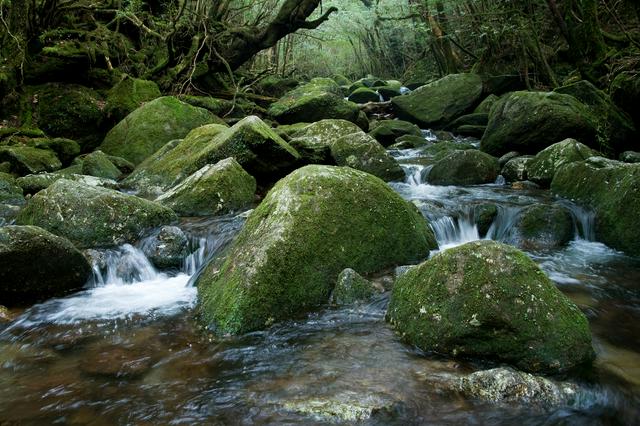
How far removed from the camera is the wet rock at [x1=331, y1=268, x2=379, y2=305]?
462 centimetres

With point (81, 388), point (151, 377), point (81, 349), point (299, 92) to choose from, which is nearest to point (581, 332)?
point (151, 377)

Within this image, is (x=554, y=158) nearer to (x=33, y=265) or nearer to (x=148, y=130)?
(x=33, y=265)

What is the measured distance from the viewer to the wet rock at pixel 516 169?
9.59m

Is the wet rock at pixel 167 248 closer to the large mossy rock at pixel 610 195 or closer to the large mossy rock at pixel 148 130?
the large mossy rock at pixel 610 195

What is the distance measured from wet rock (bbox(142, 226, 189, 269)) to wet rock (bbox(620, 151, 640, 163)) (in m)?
7.66

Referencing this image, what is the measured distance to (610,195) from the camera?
6.66 meters

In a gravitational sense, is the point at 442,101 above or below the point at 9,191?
above

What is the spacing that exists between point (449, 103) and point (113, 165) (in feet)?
34.8

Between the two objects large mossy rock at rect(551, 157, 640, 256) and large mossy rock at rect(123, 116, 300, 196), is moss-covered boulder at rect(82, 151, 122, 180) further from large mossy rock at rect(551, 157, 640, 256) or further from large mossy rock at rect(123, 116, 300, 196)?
large mossy rock at rect(551, 157, 640, 256)

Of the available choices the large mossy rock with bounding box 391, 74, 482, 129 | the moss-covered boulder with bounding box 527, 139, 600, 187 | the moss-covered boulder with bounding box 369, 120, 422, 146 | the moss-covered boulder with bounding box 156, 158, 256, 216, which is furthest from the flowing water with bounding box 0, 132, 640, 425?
the large mossy rock with bounding box 391, 74, 482, 129

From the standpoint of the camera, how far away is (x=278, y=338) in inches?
161

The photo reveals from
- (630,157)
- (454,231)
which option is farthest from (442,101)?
(454,231)

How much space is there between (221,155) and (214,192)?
1100mm

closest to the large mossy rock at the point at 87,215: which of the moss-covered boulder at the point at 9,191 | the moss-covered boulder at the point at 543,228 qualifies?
the moss-covered boulder at the point at 9,191
